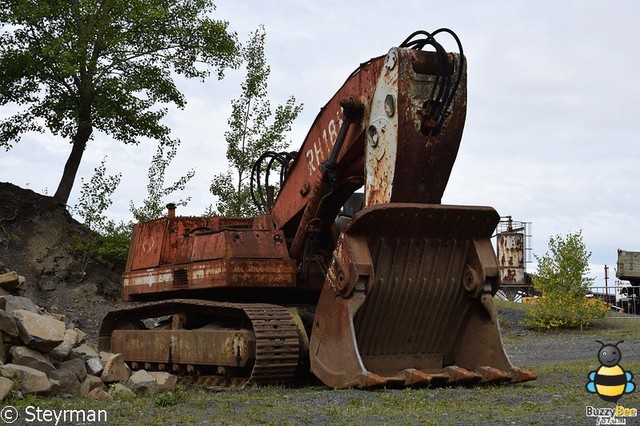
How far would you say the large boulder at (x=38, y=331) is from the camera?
30.1ft

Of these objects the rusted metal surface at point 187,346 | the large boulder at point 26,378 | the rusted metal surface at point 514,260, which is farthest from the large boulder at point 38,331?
the rusted metal surface at point 514,260

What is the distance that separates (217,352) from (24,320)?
198cm

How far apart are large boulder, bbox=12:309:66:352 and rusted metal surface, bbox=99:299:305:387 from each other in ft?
5.08

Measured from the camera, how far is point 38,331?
9.29 m

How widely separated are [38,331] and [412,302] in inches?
147

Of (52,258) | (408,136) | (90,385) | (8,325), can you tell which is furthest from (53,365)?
(52,258)

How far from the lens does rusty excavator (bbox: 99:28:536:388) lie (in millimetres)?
8453

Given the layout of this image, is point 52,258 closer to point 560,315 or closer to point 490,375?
point 560,315

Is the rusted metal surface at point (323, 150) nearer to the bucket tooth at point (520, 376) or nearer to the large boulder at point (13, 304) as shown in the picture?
the bucket tooth at point (520, 376)

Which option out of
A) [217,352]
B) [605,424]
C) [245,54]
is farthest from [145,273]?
[245,54]

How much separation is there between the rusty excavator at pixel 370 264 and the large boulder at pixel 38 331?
157 cm

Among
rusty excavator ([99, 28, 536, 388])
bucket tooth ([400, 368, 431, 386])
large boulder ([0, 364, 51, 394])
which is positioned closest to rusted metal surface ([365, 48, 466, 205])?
rusty excavator ([99, 28, 536, 388])

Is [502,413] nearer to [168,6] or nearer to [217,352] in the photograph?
[217,352]

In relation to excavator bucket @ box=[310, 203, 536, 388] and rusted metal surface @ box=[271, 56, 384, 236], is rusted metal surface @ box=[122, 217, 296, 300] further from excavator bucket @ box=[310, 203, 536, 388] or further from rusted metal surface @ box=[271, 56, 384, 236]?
excavator bucket @ box=[310, 203, 536, 388]
